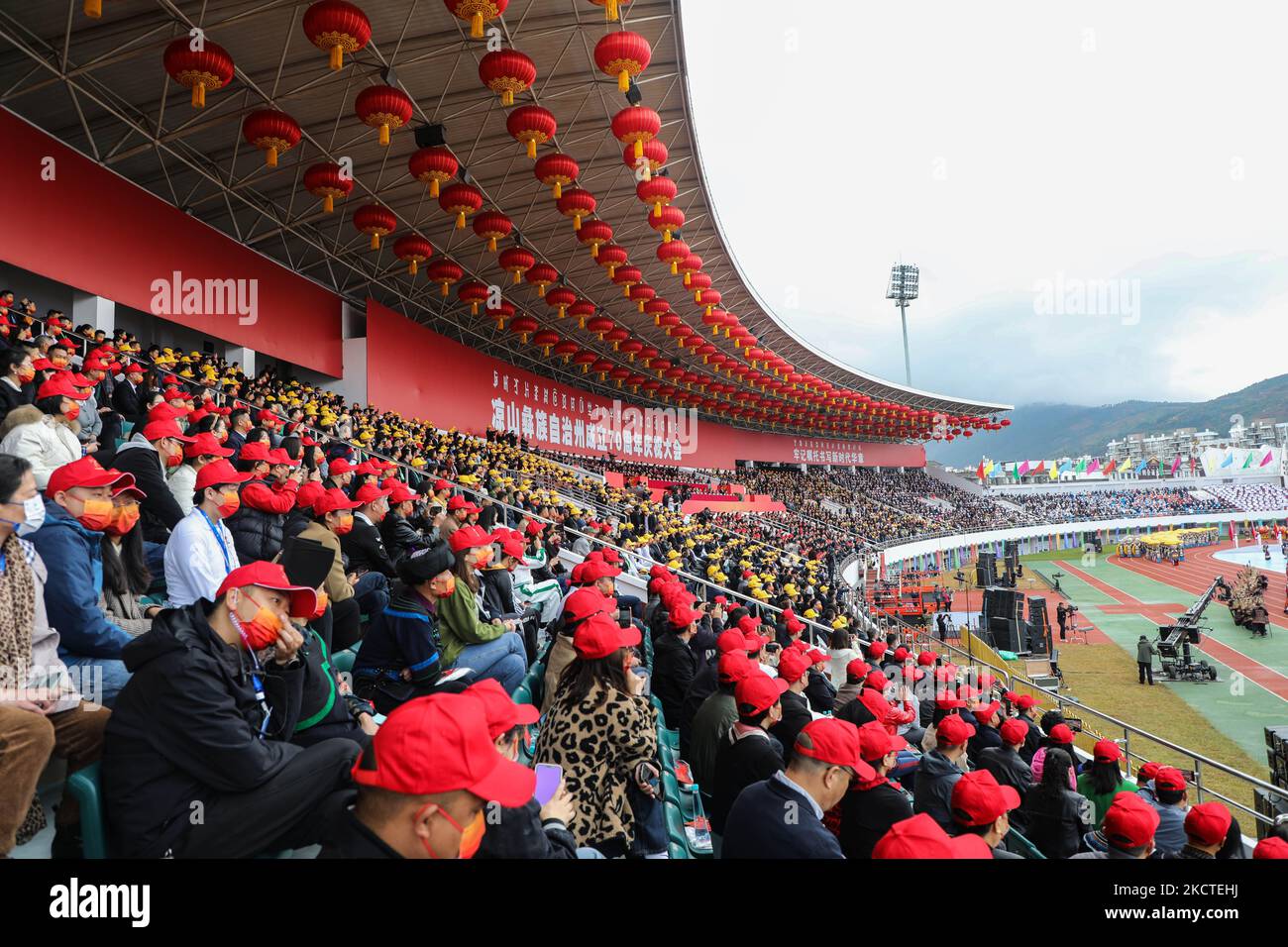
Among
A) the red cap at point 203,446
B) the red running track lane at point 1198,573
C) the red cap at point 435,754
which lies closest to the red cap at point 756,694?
the red cap at point 435,754

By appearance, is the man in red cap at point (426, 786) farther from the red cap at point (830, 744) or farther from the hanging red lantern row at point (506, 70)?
the hanging red lantern row at point (506, 70)

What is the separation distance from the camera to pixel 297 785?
2.03 m

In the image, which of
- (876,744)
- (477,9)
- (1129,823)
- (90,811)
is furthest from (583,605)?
(477,9)

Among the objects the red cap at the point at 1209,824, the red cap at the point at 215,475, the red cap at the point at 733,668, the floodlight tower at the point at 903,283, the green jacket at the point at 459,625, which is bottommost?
the red cap at the point at 1209,824

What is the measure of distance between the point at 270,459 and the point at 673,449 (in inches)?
1286

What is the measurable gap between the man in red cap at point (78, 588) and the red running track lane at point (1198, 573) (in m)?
32.5

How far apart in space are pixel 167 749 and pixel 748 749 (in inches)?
87.2

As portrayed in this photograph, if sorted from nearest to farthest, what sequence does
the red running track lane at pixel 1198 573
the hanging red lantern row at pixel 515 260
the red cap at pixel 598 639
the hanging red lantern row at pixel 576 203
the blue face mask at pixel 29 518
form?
1. the blue face mask at pixel 29 518
2. the red cap at pixel 598 639
3. the hanging red lantern row at pixel 576 203
4. the hanging red lantern row at pixel 515 260
5. the red running track lane at pixel 1198 573

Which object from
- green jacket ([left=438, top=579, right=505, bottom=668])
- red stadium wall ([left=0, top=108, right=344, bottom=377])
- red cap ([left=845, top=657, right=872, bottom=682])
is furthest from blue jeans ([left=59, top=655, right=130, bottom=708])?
red stadium wall ([left=0, top=108, right=344, bottom=377])

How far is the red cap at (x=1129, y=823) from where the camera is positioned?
3480mm

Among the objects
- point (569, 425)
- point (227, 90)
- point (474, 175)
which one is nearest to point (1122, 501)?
point (569, 425)

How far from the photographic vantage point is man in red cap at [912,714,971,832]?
153 inches
